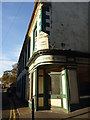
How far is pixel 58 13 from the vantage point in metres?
8.28

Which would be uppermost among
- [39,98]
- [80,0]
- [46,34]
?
[80,0]

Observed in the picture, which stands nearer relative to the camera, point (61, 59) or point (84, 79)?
point (61, 59)

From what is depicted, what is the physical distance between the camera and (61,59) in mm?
7086

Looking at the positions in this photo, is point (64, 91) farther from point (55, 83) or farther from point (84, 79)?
point (84, 79)

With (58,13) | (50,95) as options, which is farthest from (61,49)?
(50,95)

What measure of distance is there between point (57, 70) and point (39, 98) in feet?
8.17

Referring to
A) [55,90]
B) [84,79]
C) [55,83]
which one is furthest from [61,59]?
[84,79]

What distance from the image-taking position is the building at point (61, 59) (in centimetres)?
702

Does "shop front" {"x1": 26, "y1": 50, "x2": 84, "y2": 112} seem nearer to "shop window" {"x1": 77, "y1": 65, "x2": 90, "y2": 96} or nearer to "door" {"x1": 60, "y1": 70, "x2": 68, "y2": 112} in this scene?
"door" {"x1": 60, "y1": 70, "x2": 68, "y2": 112}

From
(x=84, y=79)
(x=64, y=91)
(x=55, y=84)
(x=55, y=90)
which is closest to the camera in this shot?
(x=64, y=91)

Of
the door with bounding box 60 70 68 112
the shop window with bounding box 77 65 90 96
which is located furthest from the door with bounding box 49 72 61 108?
the shop window with bounding box 77 65 90 96

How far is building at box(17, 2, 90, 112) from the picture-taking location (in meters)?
7.02

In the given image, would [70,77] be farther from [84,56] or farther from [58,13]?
[58,13]

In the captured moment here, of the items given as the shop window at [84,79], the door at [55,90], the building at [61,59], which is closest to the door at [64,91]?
the building at [61,59]
